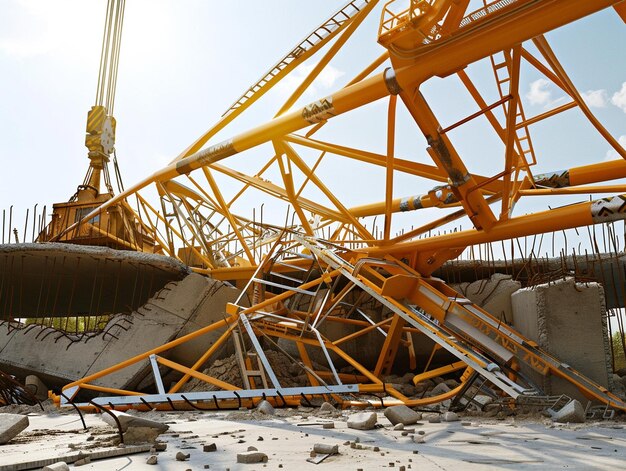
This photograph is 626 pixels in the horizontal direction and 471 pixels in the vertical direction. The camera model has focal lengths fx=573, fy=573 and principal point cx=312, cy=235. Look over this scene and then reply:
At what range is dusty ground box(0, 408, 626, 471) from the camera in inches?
149

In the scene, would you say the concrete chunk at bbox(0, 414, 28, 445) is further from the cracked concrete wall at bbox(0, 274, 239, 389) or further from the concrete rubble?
the cracked concrete wall at bbox(0, 274, 239, 389)

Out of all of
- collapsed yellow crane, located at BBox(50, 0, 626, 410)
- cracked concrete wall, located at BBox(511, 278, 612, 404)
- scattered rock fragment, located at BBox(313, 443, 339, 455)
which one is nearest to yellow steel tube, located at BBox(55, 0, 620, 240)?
collapsed yellow crane, located at BBox(50, 0, 626, 410)

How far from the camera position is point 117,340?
10.6 metres

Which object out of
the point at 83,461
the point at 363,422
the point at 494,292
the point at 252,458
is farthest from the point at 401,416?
the point at 494,292

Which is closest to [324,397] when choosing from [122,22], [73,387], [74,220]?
[73,387]

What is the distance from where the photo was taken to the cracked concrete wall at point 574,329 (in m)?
7.41

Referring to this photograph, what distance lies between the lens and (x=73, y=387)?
8.73 metres

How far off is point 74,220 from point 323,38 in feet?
28.9

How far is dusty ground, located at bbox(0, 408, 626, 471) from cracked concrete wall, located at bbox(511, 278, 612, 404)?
57.5 inches

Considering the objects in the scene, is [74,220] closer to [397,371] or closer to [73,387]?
[73,387]

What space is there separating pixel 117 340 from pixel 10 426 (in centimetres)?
575

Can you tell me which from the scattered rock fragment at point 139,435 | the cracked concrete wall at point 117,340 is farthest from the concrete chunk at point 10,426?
the cracked concrete wall at point 117,340

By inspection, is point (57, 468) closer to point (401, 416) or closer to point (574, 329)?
point (401, 416)

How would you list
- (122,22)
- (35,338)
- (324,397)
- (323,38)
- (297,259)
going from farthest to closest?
(122,22), (297,259), (35,338), (323,38), (324,397)
